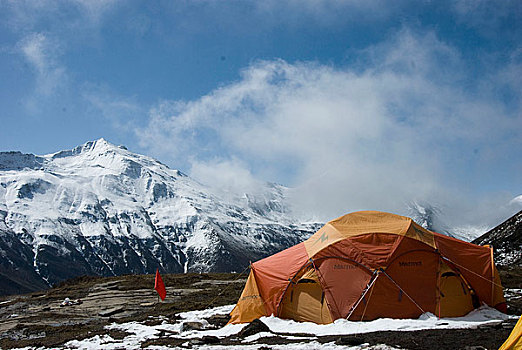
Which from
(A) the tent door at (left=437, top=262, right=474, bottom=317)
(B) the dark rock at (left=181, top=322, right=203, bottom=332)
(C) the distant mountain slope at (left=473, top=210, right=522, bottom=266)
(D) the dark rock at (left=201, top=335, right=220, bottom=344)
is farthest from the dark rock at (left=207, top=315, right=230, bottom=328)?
(C) the distant mountain slope at (left=473, top=210, right=522, bottom=266)

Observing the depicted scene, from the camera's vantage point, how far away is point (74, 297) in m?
34.3

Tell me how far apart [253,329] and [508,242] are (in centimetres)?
5541

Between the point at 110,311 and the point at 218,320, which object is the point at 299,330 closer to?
the point at 218,320

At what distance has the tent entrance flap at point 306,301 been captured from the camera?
17.1 m

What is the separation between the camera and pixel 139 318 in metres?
22.3

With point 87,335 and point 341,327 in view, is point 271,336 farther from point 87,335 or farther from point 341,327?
point 87,335

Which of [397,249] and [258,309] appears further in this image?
[258,309]

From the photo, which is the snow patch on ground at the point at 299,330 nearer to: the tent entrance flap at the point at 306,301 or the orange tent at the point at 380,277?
the tent entrance flap at the point at 306,301

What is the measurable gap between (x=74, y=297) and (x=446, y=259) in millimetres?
30318

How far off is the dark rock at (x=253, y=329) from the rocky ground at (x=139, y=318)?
0.14 ft

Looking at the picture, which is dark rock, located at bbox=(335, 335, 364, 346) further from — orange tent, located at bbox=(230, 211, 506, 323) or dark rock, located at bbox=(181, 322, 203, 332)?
dark rock, located at bbox=(181, 322, 203, 332)

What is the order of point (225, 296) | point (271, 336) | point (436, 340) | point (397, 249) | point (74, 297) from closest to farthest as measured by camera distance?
point (436, 340) < point (271, 336) < point (397, 249) < point (225, 296) < point (74, 297)

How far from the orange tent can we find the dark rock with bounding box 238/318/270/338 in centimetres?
168

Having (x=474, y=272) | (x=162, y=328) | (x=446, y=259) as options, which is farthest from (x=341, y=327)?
(x=162, y=328)
